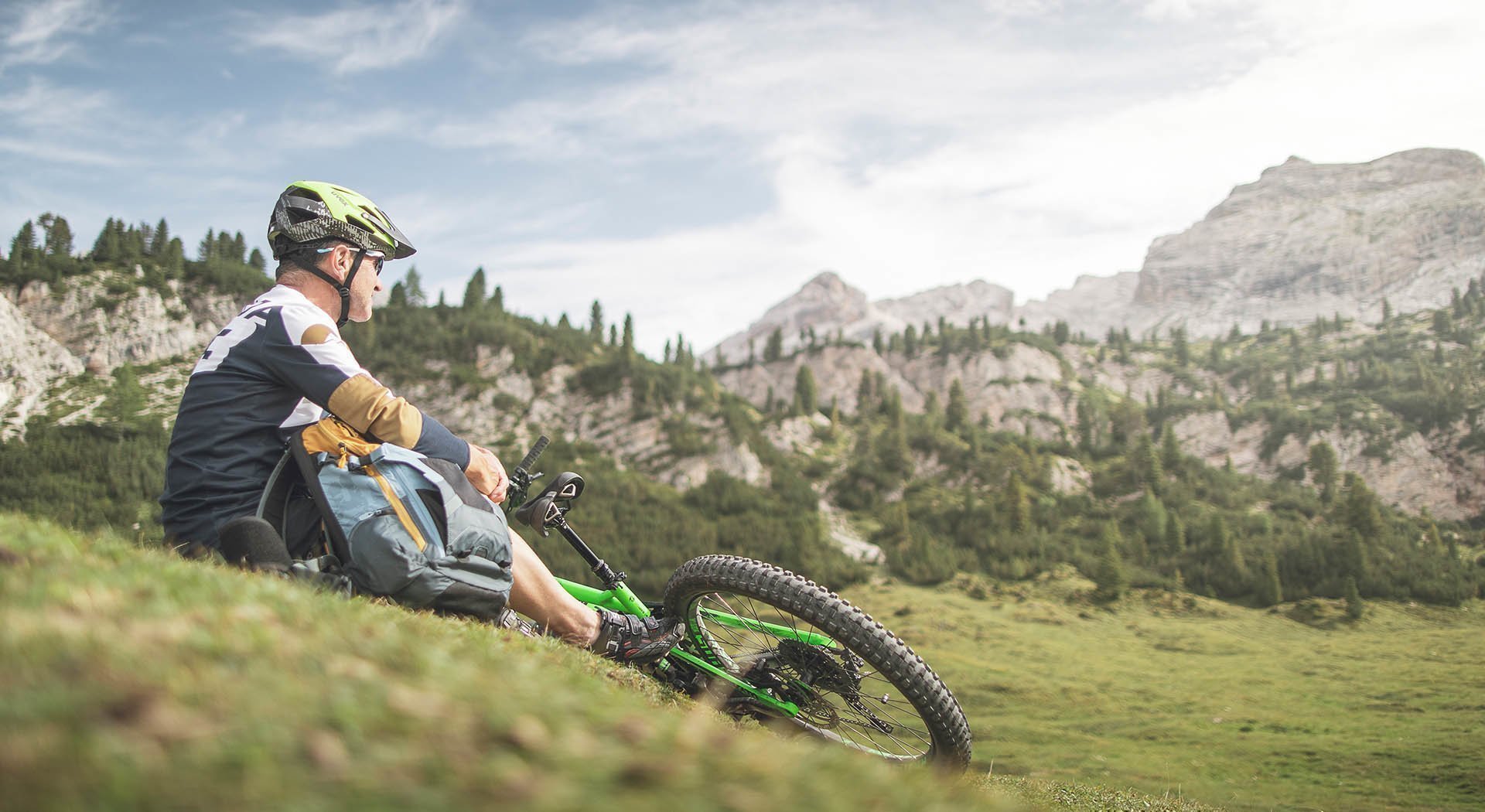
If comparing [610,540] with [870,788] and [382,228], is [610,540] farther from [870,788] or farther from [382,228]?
[870,788]

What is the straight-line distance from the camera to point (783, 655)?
258 inches

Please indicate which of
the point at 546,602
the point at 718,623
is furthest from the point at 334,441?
the point at 718,623

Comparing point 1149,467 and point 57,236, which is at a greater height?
point 57,236

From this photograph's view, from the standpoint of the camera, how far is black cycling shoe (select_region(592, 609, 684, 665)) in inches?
246

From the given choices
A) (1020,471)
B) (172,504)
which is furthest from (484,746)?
(1020,471)

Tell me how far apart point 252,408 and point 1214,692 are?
38834 mm

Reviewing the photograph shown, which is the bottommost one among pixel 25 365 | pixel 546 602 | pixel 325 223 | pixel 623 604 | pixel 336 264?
pixel 623 604

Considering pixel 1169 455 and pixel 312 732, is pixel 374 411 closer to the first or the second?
pixel 312 732

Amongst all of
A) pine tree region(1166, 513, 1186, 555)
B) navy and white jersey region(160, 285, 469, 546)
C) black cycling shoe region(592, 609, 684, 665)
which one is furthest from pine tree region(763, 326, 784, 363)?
navy and white jersey region(160, 285, 469, 546)

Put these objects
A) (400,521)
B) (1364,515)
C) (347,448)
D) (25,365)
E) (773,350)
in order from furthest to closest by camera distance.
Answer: (773,350)
(25,365)
(1364,515)
(347,448)
(400,521)

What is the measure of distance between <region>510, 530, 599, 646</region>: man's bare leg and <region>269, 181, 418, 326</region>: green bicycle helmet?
2.38 metres

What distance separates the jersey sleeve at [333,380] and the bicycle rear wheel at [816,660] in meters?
2.60

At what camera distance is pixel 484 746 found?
1612 millimetres

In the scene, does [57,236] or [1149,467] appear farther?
[57,236]
